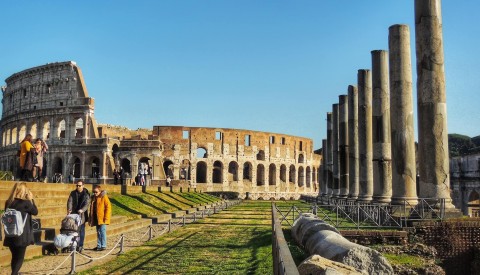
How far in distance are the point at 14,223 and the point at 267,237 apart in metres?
6.64

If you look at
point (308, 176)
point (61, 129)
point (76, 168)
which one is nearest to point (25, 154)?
point (76, 168)

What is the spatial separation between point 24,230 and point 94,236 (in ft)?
15.8

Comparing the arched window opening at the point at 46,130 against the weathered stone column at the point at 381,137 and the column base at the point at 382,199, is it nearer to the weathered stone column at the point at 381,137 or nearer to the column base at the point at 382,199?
the weathered stone column at the point at 381,137

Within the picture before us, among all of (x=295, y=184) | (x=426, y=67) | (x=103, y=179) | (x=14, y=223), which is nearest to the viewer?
(x=14, y=223)

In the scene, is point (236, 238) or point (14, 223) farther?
point (236, 238)

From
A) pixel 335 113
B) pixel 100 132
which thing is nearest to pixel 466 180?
pixel 335 113

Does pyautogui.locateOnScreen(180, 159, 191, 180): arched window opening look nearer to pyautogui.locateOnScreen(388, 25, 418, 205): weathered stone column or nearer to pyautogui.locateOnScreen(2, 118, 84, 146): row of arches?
pyautogui.locateOnScreen(2, 118, 84, 146): row of arches

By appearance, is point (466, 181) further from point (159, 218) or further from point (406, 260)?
point (406, 260)

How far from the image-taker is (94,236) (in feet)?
33.7

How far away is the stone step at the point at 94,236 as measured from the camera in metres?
6.82

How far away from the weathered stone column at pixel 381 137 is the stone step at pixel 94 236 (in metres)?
7.56

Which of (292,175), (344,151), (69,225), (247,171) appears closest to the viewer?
(69,225)

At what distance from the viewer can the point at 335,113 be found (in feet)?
90.0

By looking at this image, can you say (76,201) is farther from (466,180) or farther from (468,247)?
(466,180)
